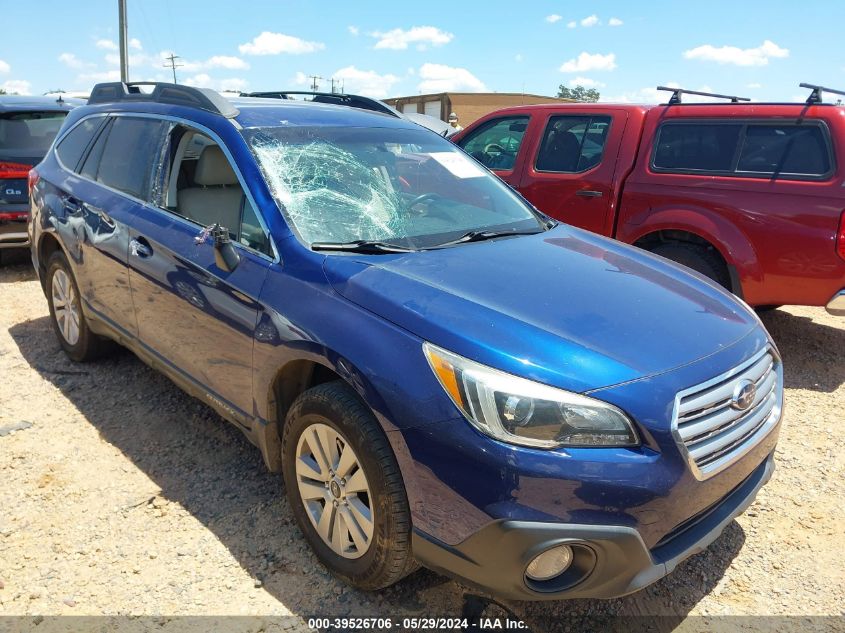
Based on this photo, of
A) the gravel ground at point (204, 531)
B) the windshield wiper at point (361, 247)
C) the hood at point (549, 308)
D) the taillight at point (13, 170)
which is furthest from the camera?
the taillight at point (13, 170)

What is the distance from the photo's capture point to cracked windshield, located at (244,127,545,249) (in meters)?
2.80

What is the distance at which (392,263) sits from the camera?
252 cm

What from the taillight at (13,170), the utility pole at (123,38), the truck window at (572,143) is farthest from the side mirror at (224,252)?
the utility pole at (123,38)

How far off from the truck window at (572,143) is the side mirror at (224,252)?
381cm

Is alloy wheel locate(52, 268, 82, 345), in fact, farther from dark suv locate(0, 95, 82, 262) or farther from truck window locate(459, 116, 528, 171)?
truck window locate(459, 116, 528, 171)

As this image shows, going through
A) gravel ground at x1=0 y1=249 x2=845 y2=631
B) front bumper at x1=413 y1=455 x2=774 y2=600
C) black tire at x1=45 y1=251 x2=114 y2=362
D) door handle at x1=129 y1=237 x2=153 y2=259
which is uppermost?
door handle at x1=129 y1=237 x2=153 y2=259

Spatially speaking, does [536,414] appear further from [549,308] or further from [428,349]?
[549,308]

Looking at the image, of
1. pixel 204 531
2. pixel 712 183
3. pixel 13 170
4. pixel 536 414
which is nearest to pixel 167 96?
pixel 204 531

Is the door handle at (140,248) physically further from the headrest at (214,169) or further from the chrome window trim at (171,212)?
the headrest at (214,169)

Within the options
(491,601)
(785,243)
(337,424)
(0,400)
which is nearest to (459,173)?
(337,424)

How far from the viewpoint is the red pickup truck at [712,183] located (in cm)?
450

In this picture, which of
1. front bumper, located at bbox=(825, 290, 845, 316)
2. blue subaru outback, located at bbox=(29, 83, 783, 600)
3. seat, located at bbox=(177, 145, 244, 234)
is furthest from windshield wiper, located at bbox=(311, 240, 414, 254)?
front bumper, located at bbox=(825, 290, 845, 316)

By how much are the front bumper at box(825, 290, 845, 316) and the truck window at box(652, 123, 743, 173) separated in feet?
4.00

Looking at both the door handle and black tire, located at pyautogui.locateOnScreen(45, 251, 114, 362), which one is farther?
black tire, located at pyautogui.locateOnScreen(45, 251, 114, 362)
